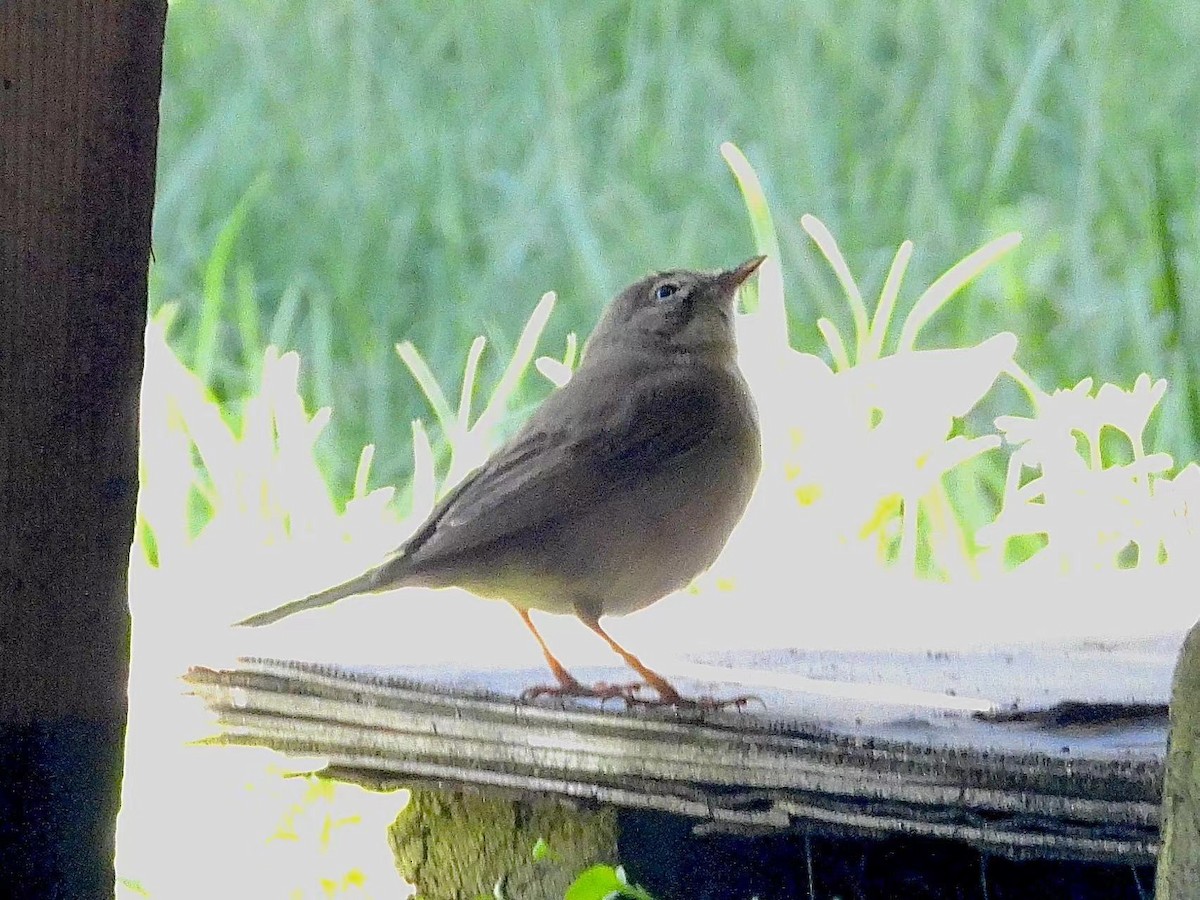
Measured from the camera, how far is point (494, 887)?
215cm

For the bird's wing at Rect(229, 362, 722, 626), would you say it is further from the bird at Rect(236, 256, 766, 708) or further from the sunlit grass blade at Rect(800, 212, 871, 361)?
the sunlit grass blade at Rect(800, 212, 871, 361)

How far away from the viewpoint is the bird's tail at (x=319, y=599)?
6.52ft

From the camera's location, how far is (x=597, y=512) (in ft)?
7.12

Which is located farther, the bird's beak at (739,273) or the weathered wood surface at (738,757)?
the bird's beak at (739,273)

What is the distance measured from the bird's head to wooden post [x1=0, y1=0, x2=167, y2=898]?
3.84 ft

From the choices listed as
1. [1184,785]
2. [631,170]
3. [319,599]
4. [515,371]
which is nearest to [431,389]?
[515,371]

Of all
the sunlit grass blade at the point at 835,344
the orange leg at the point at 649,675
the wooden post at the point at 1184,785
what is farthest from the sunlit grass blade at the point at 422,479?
the wooden post at the point at 1184,785

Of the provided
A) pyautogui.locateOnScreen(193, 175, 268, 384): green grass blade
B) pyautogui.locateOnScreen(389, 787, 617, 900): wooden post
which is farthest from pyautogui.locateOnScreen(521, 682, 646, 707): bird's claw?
pyautogui.locateOnScreen(193, 175, 268, 384): green grass blade

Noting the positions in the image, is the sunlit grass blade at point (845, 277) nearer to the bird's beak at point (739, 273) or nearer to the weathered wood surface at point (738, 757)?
the bird's beak at point (739, 273)

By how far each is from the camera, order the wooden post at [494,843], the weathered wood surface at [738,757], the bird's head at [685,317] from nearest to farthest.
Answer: the weathered wood surface at [738,757] → the wooden post at [494,843] → the bird's head at [685,317]

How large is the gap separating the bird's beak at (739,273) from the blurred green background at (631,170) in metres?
1.21

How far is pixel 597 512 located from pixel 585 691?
0.91ft

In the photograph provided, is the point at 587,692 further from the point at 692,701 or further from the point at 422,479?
the point at 422,479

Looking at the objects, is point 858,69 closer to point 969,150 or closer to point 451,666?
point 969,150
